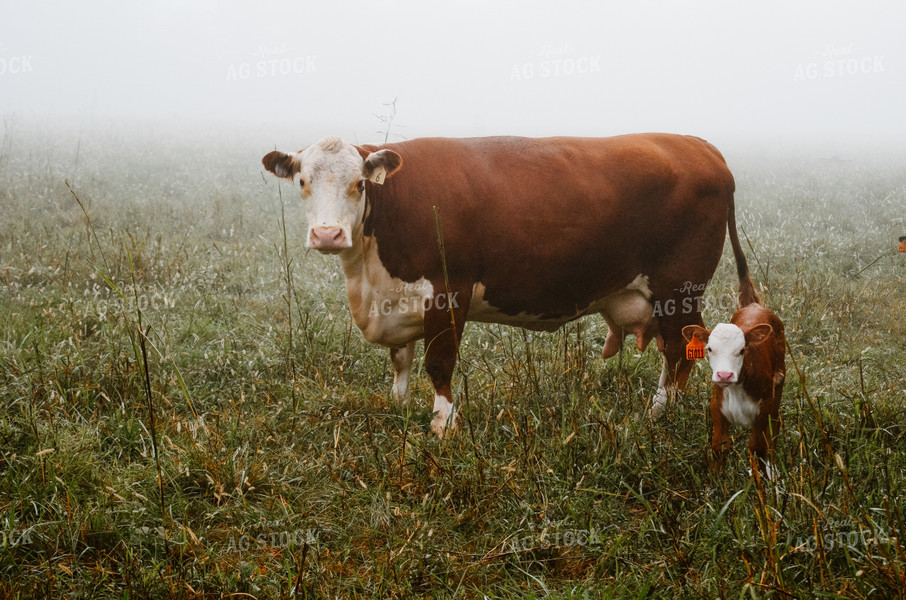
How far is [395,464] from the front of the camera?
11.6 ft

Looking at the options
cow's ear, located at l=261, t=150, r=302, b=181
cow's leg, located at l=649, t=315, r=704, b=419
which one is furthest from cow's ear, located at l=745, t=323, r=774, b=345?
cow's ear, located at l=261, t=150, r=302, b=181

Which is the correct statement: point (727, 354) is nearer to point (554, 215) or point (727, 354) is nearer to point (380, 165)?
point (554, 215)

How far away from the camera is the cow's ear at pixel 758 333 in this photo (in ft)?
10.1

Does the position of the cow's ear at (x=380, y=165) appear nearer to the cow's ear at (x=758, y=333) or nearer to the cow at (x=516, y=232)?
the cow at (x=516, y=232)

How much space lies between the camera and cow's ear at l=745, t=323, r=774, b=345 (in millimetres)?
3086

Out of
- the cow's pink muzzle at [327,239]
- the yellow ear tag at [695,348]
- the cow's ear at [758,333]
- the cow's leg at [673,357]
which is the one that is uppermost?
the cow's pink muzzle at [327,239]

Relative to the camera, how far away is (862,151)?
46.5ft

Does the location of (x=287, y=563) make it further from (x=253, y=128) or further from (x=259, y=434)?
(x=253, y=128)

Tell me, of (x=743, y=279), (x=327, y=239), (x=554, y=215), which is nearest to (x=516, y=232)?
(x=554, y=215)

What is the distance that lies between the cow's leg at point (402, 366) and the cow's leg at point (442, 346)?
30cm

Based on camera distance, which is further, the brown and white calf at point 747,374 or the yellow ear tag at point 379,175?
the yellow ear tag at point 379,175

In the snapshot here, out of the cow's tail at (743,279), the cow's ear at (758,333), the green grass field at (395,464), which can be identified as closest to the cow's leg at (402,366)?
the green grass field at (395,464)

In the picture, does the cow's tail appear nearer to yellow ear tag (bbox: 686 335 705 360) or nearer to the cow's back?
the cow's back

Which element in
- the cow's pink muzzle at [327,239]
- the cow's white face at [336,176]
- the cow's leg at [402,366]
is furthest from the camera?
the cow's leg at [402,366]
